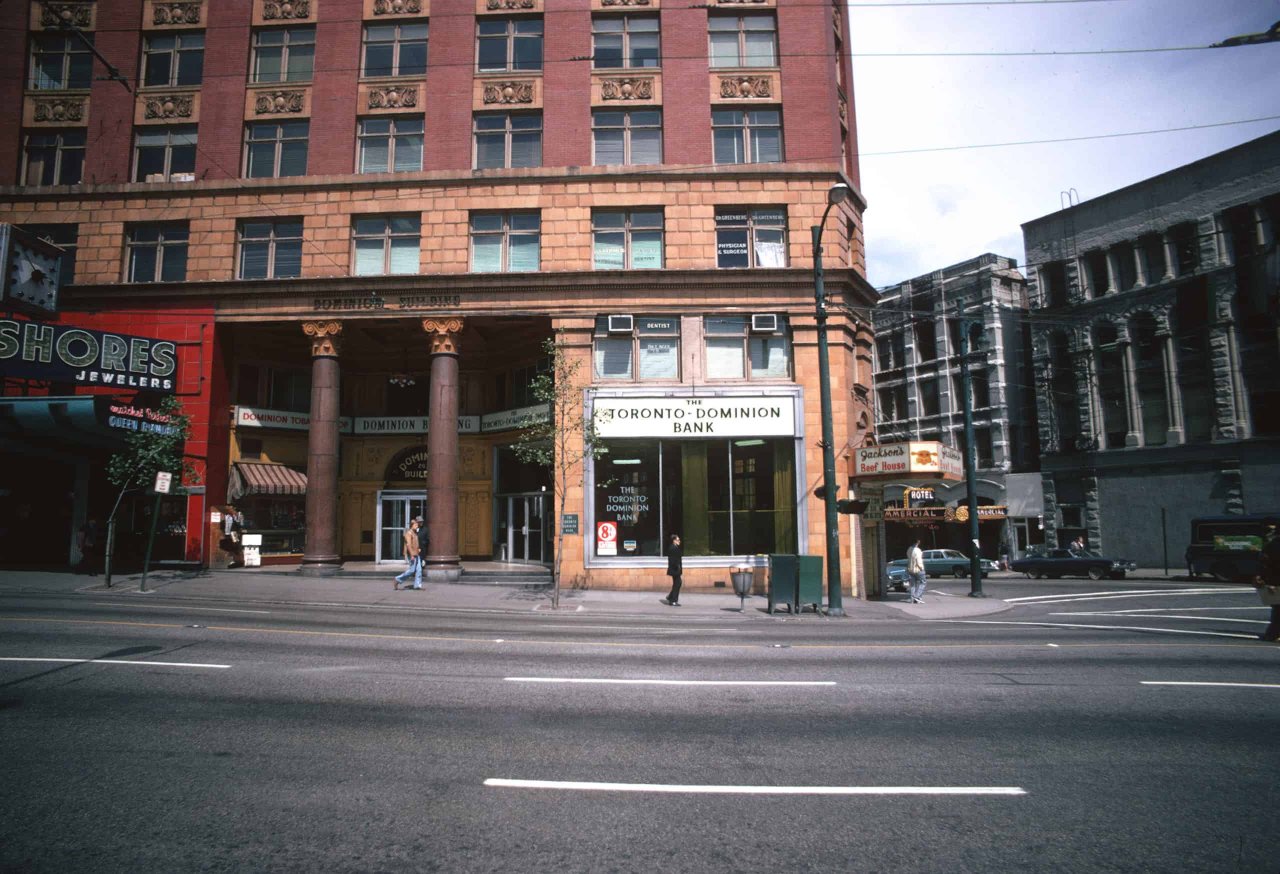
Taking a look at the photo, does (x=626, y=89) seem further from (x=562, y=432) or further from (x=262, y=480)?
(x=262, y=480)

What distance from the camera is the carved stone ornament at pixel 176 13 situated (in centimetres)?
2570

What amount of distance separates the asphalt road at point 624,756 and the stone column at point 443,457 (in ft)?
36.9

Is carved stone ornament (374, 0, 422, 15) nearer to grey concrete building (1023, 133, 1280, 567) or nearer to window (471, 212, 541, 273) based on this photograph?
window (471, 212, 541, 273)

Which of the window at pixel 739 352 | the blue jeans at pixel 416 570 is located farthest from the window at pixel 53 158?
the window at pixel 739 352

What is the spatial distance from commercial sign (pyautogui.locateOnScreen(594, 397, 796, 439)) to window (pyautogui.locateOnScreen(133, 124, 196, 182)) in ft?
56.7

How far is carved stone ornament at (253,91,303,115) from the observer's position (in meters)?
25.1

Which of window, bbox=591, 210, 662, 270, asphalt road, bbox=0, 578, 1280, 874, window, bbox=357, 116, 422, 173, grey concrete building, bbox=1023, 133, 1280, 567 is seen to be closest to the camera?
asphalt road, bbox=0, 578, 1280, 874

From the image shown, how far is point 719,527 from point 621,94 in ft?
49.1

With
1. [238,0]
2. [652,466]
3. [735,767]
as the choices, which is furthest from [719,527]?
[238,0]

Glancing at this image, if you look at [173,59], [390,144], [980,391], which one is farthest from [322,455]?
[980,391]

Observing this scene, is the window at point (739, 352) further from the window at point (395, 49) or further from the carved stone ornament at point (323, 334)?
the window at point (395, 49)

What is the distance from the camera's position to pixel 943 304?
46.8 meters

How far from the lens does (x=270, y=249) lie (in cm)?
2481

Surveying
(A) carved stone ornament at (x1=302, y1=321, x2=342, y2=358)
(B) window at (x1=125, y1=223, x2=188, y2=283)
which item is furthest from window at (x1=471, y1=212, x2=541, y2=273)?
(B) window at (x1=125, y1=223, x2=188, y2=283)
